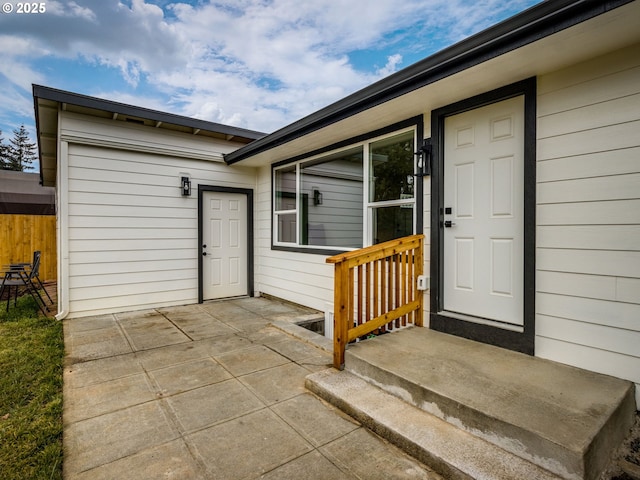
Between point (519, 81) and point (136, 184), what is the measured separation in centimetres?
508

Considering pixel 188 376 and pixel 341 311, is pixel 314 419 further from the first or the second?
pixel 188 376

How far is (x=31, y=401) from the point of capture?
231cm

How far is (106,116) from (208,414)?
4552mm

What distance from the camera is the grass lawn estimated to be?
1679 millimetres

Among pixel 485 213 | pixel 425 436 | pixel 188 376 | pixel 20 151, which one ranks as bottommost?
pixel 188 376

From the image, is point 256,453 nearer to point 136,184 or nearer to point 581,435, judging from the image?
point 581,435

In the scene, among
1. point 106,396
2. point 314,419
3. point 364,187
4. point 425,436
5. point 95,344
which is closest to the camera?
point 425,436

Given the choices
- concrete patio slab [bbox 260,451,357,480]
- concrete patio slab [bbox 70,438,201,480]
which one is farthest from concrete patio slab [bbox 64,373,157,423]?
concrete patio slab [bbox 260,451,357,480]

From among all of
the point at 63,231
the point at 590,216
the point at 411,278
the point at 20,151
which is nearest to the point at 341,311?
the point at 411,278

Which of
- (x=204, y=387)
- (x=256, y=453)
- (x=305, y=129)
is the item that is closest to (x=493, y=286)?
(x=256, y=453)

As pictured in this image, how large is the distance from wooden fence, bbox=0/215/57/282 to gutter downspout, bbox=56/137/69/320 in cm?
482

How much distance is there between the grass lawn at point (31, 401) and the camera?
1.68 m

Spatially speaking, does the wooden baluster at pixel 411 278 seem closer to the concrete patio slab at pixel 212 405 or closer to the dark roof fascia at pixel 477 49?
the dark roof fascia at pixel 477 49

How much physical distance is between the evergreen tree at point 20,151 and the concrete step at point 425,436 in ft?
119
